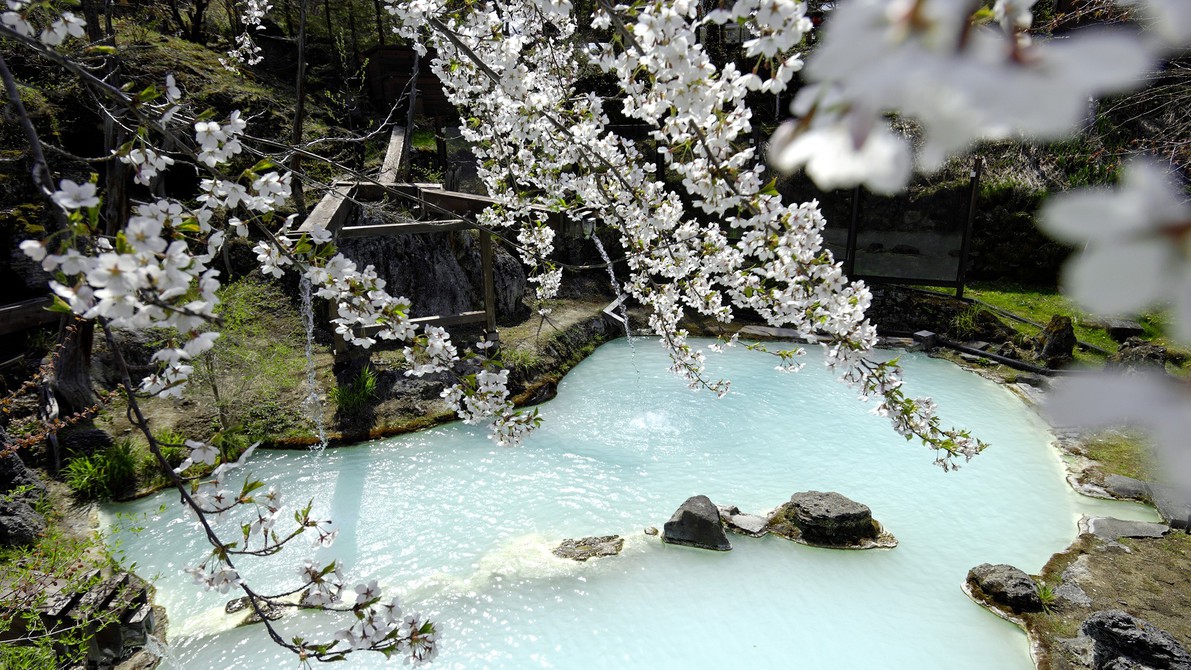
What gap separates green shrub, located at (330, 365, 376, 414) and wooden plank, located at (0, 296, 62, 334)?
235 centimetres

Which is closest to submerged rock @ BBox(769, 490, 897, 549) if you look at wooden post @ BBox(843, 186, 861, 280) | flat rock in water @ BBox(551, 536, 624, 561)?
flat rock in water @ BBox(551, 536, 624, 561)

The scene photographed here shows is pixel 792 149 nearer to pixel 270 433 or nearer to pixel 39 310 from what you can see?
pixel 270 433

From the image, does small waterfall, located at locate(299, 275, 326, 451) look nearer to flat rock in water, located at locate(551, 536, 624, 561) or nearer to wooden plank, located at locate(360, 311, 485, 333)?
wooden plank, located at locate(360, 311, 485, 333)

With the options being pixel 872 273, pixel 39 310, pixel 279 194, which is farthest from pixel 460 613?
pixel 872 273

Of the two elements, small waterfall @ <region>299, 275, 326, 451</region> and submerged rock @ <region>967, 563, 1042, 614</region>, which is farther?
small waterfall @ <region>299, 275, 326, 451</region>

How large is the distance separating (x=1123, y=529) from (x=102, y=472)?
727cm

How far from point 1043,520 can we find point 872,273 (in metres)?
4.72

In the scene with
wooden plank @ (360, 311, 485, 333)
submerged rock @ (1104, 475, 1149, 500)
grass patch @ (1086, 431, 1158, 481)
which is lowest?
submerged rock @ (1104, 475, 1149, 500)

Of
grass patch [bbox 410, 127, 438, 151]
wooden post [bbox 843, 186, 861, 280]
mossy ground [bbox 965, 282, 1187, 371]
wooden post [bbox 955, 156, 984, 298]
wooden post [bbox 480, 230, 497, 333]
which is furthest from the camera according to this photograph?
grass patch [bbox 410, 127, 438, 151]

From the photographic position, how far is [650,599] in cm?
356

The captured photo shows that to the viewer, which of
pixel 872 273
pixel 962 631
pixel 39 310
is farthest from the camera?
pixel 872 273

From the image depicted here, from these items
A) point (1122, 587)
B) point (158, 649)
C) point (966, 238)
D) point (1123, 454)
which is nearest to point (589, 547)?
point (158, 649)

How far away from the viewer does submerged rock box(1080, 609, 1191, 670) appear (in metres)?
2.81

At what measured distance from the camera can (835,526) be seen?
13.1 feet
